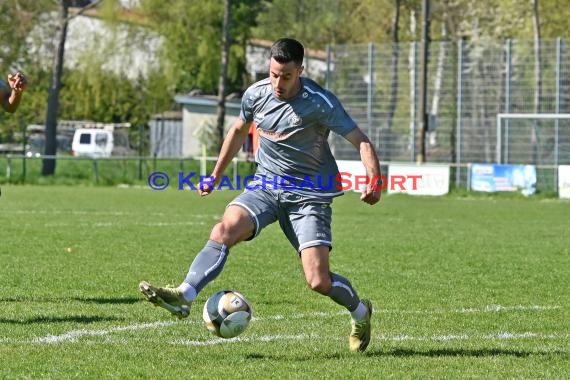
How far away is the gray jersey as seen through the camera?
760 centimetres

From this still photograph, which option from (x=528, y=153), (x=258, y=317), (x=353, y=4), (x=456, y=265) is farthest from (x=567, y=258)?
(x=353, y=4)

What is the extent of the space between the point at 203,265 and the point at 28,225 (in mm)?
12380

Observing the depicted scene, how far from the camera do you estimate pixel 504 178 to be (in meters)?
32.7

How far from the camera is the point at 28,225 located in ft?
63.5

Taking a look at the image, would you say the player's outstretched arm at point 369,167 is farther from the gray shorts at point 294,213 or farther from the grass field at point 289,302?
the grass field at point 289,302

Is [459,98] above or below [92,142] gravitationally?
above

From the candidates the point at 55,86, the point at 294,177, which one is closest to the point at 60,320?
the point at 294,177

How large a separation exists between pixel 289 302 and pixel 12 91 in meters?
2.77

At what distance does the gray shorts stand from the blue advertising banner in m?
25.0

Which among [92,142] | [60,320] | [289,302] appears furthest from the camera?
[92,142]

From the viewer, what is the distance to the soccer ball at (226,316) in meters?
7.27

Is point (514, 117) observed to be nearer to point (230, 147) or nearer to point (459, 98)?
point (459, 98)

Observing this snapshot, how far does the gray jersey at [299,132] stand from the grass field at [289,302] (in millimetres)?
1022

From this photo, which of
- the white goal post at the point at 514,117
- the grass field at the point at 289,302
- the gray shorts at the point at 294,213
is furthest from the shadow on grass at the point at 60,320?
the white goal post at the point at 514,117
